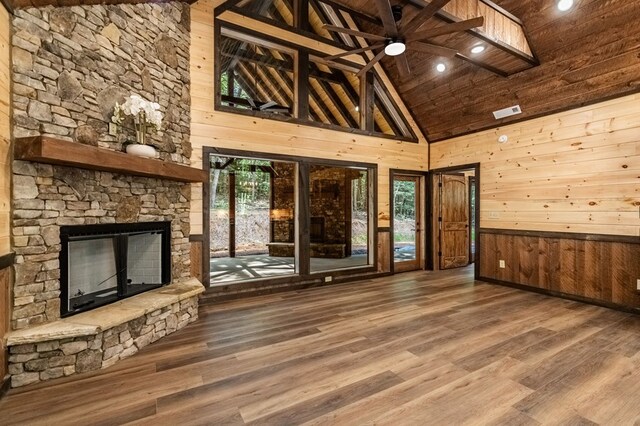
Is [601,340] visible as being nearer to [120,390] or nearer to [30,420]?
[120,390]

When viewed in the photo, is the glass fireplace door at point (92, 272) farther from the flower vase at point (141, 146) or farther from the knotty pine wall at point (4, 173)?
the flower vase at point (141, 146)

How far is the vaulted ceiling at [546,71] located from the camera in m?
3.58

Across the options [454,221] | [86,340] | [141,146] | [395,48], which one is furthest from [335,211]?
[86,340]

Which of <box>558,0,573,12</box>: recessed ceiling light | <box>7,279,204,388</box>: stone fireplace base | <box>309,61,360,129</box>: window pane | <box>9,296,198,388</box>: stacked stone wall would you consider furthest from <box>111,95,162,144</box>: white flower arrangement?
<box>558,0,573,12</box>: recessed ceiling light

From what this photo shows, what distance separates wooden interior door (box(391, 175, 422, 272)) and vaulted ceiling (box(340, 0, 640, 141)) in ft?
5.22

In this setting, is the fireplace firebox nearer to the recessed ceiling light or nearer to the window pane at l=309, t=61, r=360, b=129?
the window pane at l=309, t=61, r=360, b=129

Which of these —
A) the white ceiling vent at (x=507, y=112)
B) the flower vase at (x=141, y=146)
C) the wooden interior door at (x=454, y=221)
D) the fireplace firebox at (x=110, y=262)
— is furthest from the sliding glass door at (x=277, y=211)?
the flower vase at (x=141, y=146)

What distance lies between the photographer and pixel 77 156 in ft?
7.62

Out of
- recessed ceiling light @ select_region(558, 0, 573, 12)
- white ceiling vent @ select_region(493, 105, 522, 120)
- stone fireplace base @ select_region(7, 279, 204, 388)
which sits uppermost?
recessed ceiling light @ select_region(558, 0, 573, 12)

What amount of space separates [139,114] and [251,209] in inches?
277

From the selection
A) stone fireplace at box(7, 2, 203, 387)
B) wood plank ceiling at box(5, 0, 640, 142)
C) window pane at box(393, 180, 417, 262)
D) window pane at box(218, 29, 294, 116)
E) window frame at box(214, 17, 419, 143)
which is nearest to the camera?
→ stone fireplace at box(7, 2, 203, 387)

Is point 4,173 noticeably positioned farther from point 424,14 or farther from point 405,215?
point 405,215

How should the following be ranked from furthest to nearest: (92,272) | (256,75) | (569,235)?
(256,75) → (569,235) → (92,272)

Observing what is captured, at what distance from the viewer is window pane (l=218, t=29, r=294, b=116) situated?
5.55 meters
